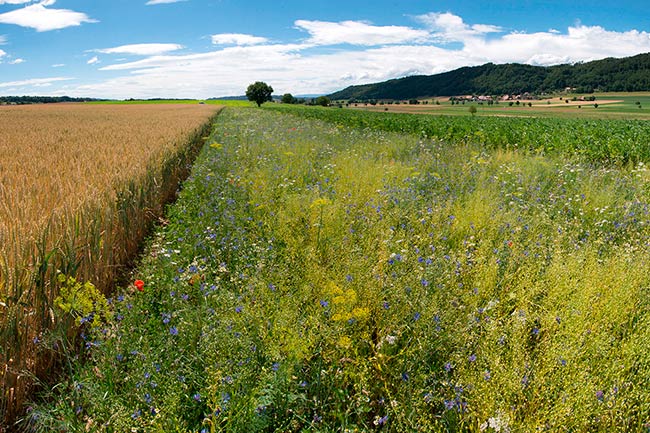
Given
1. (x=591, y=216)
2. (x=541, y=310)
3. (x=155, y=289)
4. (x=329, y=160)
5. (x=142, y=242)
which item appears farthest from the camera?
(x=329, y=160)

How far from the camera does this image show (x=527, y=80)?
4272 inches

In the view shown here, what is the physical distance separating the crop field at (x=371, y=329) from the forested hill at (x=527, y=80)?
10964 cm

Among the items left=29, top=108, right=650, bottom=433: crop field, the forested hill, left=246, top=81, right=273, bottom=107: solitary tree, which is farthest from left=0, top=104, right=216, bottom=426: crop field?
the forested hill

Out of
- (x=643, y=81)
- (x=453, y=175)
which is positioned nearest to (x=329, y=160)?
(x=453, y=175)

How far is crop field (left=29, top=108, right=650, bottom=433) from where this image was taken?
2.36 m

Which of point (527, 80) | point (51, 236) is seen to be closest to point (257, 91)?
point (527, 80)

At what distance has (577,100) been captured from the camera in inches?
3250

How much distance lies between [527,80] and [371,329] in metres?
126

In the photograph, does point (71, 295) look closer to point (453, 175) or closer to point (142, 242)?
point (142, 242)

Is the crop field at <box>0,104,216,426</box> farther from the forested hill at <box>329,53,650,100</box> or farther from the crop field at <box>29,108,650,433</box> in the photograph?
the forested hill at <box>329,53,650,100</box>

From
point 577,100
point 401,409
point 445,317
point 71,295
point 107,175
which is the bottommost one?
point 401,409

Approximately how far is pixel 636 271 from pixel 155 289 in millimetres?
4907

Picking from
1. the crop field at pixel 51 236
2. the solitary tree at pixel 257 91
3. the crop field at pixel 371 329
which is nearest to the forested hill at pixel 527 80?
the solitary tree at pixel 257 91

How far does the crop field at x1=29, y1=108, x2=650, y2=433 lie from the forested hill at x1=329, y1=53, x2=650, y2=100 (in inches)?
4317
